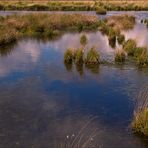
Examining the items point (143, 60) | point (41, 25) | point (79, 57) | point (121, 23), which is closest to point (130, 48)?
point (143, 60)

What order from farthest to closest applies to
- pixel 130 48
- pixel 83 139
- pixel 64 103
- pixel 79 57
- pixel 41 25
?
1. pixel 41 25
2. pixel 130 48
3. pixel 79 57
4. pixel 64 103
5. pixel 83 139

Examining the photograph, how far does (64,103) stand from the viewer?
12.7 meters

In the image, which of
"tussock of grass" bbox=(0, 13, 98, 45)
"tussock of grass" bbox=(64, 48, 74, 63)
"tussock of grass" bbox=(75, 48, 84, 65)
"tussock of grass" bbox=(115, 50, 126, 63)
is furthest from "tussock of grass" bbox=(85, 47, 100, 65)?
"tussock of grass" bbox=(0, 13, 98, 45)

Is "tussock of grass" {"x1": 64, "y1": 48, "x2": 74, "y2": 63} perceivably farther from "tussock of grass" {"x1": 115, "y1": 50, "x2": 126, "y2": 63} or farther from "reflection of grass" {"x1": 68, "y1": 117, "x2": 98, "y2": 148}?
"reflection of grass" {"x1": 68, "y1": 117, "x2": 98, "y2": 148}

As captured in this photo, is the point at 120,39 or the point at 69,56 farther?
the point at 120,39

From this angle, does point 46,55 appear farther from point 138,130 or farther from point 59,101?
point 138,130

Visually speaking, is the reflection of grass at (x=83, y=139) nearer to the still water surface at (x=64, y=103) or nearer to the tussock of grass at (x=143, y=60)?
the still water surface at (x=64, y=103)

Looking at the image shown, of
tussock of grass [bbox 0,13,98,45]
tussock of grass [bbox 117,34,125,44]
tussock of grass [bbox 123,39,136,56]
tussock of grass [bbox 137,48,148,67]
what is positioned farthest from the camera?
tussock of grass [bbox 0,13,98,45]

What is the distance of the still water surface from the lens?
10.0 m

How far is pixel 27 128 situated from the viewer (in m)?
10.7

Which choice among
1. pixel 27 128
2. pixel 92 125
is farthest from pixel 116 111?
pixel 27 128

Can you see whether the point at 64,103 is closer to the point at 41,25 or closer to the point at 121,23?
the point at 41,25

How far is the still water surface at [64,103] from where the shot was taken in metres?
10.0

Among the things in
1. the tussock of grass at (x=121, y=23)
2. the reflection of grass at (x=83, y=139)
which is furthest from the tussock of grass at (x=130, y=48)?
the reflection of grass at (x=83, y=139)
